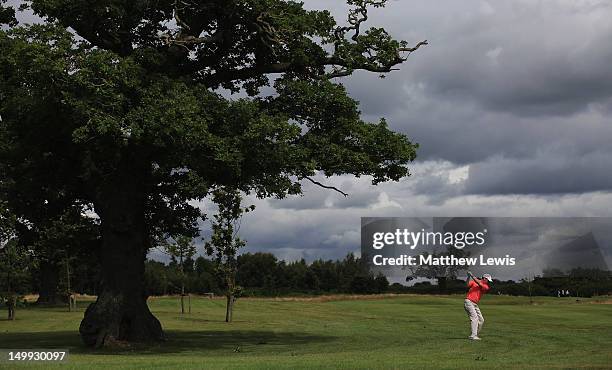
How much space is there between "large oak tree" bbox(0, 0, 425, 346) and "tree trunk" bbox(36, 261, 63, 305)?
5875cm

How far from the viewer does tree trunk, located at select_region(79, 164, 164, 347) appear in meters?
32.2

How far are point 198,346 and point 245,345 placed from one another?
1.96m

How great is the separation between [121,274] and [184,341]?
4.57 metres

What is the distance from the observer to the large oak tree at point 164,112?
90.7 ft

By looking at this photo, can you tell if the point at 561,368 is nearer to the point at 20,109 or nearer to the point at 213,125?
the point at 213,125

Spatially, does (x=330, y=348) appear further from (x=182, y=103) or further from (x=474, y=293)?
(x=182, y=103)

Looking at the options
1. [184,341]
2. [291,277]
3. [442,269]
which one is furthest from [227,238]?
[291,277]

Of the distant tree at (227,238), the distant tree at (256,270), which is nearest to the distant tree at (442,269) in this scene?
the distant tree at (227,238)

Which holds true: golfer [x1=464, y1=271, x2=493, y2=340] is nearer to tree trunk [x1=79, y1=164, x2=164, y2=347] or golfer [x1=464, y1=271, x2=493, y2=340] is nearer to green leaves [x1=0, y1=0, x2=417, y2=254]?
green leaves [x1=0, y1=0, x2=417, y2=254]

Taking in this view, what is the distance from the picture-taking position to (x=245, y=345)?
1292 inches

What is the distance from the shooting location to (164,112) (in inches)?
1082

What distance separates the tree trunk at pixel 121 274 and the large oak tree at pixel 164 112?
6 centimetres

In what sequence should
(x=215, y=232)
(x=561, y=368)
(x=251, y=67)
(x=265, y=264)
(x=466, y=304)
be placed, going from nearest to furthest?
(x=561, y=368) → (x=466, y=304) → (x=251, y=67) → (x=215, y=232) → (x=265, y=264)

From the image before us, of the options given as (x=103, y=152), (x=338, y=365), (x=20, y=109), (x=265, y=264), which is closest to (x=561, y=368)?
(x=338, y=365)
